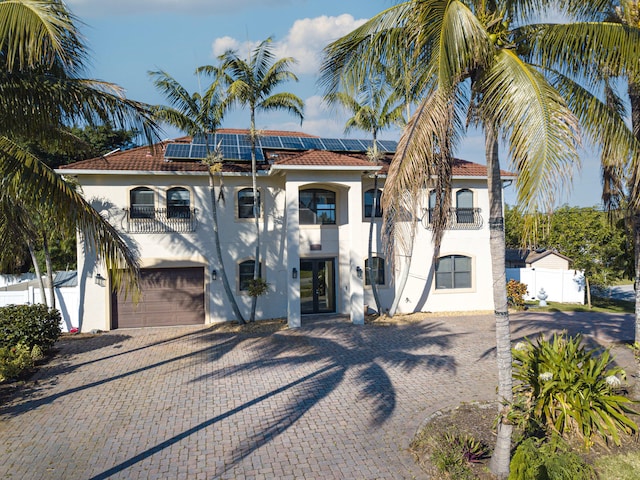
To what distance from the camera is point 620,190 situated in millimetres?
8930

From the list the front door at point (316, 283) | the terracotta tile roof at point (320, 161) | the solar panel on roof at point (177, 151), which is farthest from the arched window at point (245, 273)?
the solar panel on roof at point (177, 151)

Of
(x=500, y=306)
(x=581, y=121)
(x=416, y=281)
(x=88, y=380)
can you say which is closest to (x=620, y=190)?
(x=581, y=121)

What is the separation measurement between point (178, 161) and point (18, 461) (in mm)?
12072

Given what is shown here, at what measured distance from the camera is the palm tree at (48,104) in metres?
5.68

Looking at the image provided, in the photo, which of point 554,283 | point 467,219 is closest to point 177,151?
point 467,219

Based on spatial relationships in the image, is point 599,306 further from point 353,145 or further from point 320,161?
point 320,161

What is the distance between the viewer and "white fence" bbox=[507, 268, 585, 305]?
23.7 meters

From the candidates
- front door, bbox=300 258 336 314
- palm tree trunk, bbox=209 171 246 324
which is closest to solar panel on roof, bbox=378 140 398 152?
front door, bbox=300 258 336 314

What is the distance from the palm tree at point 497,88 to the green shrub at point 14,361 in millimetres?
9435

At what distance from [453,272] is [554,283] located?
971 cm

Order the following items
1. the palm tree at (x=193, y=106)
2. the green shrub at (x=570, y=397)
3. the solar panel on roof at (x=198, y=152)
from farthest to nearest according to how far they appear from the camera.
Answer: the solar panel on roof at (x=198, y=152), the palm tree at (x=193, y=106), the green shrub at (x=570, y=397)

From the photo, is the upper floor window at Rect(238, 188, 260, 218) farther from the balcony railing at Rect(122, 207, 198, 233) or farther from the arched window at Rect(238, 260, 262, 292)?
the arched window at Rect(238, 260, 262, 292)

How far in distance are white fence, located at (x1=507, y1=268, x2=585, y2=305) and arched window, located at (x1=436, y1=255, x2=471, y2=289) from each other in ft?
23.5

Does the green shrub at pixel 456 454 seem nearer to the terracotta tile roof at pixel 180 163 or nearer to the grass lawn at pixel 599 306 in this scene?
the terracotta tile roof at pixel 180 163
